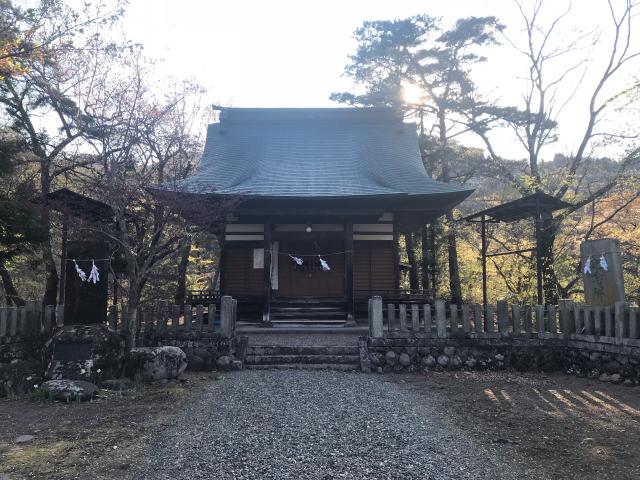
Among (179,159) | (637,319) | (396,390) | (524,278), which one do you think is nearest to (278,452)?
(396,390)

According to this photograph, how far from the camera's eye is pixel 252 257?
14.7m

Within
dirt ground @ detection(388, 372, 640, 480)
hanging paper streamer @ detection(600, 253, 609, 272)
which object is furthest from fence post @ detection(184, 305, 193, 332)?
hanging paper streamer @ detection(600, 253, 609, 272)

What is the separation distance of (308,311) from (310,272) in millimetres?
2043

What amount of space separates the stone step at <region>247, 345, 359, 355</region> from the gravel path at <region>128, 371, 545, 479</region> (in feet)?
7.18

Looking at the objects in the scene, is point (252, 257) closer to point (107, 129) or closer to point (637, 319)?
point (107, 129)

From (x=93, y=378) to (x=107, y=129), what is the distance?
5.57 meters

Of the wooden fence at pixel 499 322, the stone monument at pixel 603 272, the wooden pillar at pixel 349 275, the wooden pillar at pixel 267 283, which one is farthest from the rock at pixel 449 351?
the wooden pillar at pixel 267 283

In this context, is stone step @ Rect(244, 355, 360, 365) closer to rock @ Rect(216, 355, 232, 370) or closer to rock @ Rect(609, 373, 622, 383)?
rock @ Rect(216, 355, 232, 370)

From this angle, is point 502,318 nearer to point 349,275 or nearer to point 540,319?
point 540,319

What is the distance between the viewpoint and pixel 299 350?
908 cm

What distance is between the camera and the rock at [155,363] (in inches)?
291

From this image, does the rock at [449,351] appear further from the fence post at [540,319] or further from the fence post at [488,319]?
the fence post at [540,319]

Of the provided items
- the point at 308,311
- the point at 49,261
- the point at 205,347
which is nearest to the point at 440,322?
the point at 205,347

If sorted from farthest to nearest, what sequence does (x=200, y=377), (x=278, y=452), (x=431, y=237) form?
(x=431, y=237) → (x=200, y=377) → (x=278, y=452)
